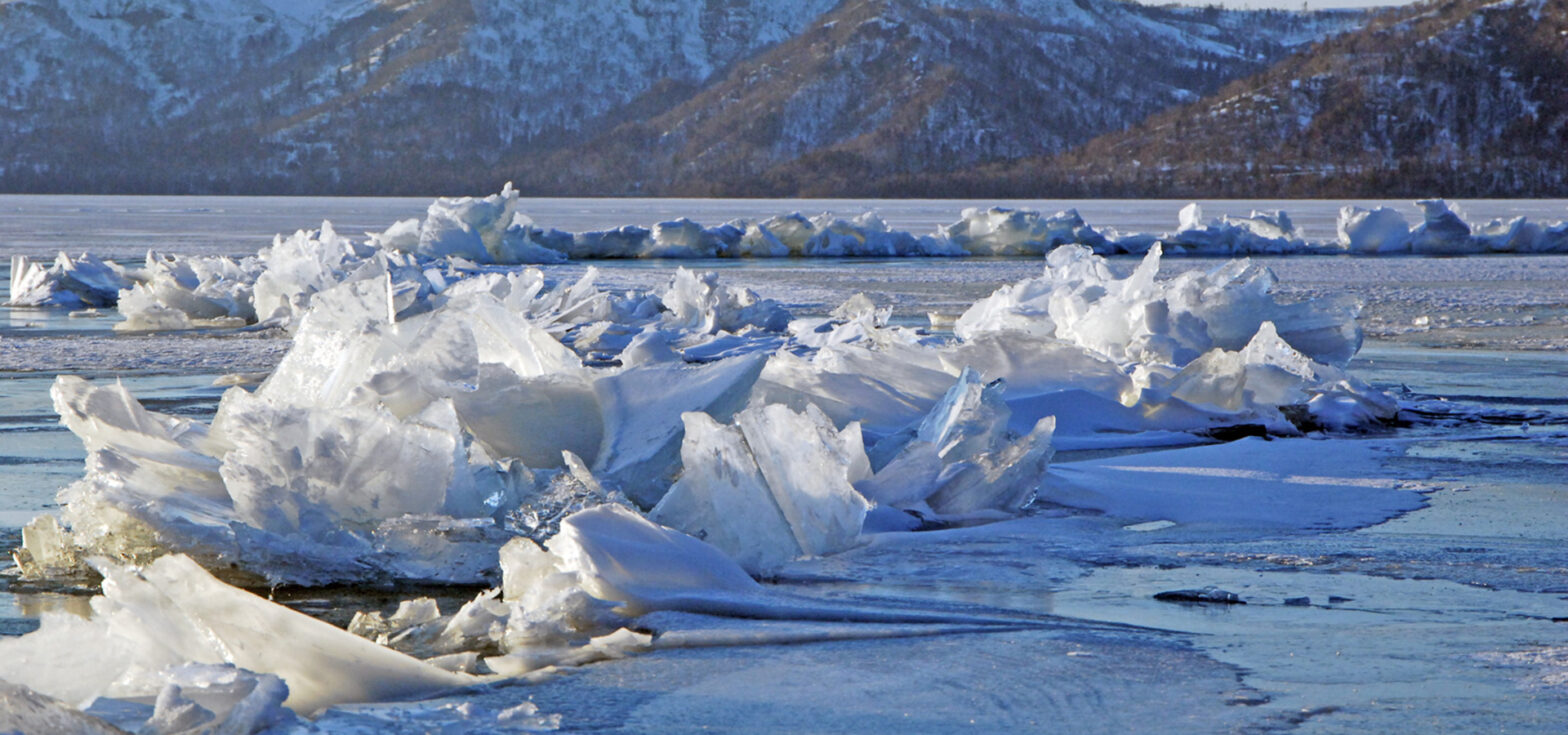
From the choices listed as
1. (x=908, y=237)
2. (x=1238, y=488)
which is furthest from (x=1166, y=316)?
(x=908, y=237)

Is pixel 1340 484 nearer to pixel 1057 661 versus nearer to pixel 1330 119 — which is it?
pixel 1057 661

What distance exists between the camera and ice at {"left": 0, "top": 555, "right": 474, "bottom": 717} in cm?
203

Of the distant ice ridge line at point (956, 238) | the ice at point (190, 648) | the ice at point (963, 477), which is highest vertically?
the ice at point (190, 648)

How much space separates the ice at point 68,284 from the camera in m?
10.2

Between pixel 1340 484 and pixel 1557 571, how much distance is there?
1.01m

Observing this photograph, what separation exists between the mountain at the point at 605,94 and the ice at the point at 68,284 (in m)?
80.1

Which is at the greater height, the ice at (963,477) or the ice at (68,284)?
the ice at (963,477)

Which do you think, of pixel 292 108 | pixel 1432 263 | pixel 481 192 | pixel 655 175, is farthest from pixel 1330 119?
pixel 292 108

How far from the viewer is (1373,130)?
84.5 metres

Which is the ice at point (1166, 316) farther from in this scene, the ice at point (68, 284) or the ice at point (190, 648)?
the ice at point (68, 284)

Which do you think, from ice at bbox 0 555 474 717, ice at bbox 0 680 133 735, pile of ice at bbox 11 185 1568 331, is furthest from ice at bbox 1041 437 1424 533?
pile of ice at bbox 11 185 1568 331

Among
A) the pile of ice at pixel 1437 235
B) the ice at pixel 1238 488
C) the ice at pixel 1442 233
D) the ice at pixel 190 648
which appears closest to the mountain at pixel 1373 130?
the pile of ice at pixel 1437 235

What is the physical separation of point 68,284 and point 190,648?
30.6 feet

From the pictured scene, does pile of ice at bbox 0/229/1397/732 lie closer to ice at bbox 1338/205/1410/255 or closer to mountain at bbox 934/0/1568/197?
ice at bbox 1338/205/1410/255
